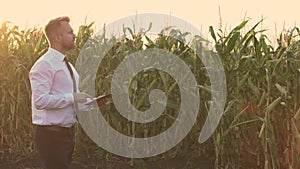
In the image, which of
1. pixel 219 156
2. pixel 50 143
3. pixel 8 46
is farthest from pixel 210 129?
pixel 8 46

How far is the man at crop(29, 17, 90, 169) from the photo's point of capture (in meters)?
4.27

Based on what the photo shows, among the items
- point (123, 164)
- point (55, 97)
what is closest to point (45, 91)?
point (55, 97)

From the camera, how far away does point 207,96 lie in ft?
22.3

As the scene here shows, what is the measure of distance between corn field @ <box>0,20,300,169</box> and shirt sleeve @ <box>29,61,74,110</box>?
2.20 meters

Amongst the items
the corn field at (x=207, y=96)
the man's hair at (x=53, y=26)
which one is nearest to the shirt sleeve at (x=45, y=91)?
the man's hair at (x=53, y=26)

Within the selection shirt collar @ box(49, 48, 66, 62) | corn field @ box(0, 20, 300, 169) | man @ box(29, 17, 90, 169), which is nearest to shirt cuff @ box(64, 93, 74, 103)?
A: man @ box(29, 17, 90, 169)

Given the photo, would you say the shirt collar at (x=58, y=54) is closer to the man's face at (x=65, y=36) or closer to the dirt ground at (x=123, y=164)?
the man's face at (x=65, y=36)

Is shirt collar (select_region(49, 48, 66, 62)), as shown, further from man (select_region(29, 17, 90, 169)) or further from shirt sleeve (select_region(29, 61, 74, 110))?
shirt sleeve (select_region(29, 61, 74, 110))

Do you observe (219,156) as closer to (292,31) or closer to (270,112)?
(270,112)

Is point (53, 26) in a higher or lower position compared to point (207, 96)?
higher

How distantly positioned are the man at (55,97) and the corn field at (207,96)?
6.84 ft

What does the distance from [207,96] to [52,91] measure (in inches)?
110

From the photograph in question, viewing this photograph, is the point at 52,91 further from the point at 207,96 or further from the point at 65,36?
the point at 207,96

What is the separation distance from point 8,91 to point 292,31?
143 inches
